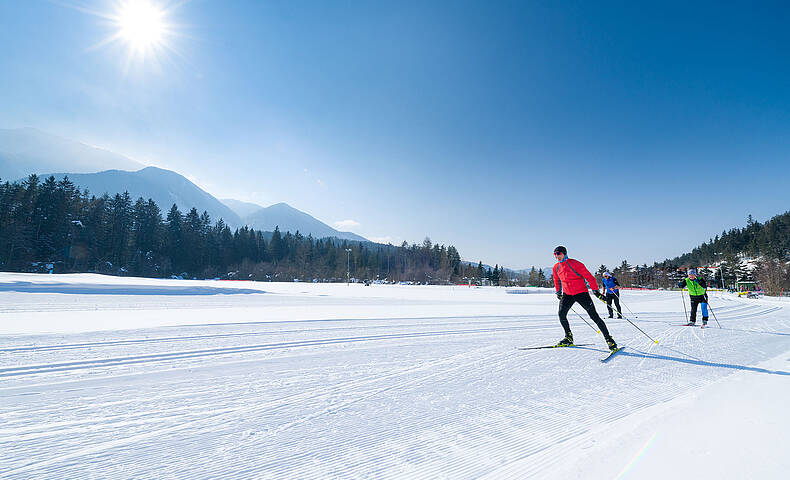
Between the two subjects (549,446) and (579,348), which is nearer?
(549,446)

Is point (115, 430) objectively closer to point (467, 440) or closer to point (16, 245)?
point (467, 440)

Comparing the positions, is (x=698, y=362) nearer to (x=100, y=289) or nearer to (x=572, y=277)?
(x=572, y=277)

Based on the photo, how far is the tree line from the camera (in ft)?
145

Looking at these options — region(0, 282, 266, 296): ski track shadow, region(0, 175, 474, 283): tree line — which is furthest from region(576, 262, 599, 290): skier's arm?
region(0, 175, 474, 283): tree line

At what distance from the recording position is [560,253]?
5.60 m

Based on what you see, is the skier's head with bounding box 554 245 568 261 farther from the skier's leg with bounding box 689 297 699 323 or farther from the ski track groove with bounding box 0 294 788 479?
the skier's leg with bounding box 689 297 699 323

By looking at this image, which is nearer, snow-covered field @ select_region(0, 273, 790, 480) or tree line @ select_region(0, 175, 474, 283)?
snow-covered field @ select_region(0, 273, 790, 480)

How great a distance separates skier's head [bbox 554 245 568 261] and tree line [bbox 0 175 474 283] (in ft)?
164

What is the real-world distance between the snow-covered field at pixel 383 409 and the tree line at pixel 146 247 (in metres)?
50.3

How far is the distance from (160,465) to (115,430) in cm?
84

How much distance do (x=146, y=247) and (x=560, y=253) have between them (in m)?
80.4

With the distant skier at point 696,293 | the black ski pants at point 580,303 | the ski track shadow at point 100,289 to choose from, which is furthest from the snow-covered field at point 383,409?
the ski track shadow at point 100,289

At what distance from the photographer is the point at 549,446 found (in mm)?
2100

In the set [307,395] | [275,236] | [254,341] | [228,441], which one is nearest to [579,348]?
[307,395]
